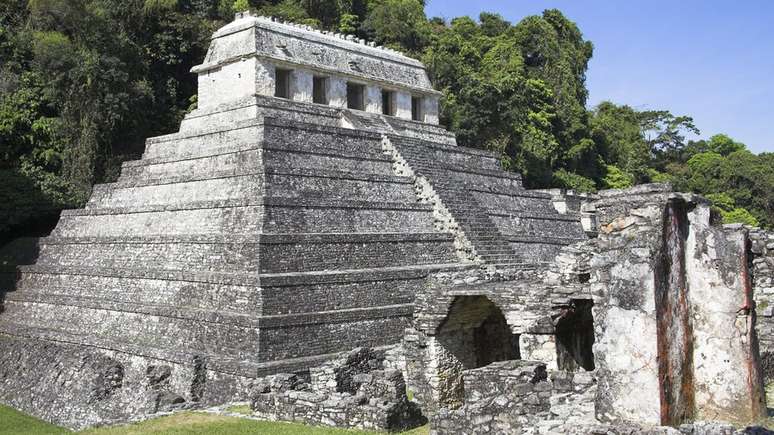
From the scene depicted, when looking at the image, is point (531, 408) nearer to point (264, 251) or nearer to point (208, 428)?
point (208, 428)

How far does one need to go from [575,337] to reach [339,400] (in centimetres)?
391

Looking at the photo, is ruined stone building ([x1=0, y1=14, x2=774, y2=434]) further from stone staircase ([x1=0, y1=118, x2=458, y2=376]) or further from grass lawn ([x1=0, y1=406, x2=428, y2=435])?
grass lawn ([x1=0, y1=406, x2=428, y2=435])

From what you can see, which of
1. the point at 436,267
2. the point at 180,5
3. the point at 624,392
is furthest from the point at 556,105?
the point at 624,392

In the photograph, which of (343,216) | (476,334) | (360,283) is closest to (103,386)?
(360,283)

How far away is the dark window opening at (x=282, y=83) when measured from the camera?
23.5 metres

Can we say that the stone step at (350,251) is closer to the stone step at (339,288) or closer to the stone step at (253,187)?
the stone step at (339,288)

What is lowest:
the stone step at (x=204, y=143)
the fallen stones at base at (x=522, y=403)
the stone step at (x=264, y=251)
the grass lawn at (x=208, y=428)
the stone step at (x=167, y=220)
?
the grass lawn at (x=208, y=428)

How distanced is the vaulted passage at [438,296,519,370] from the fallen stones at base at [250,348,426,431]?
152 centimetres

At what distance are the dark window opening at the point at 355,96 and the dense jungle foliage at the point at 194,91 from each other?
28.4 feet

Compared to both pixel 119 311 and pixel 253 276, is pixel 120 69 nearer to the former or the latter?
pixel 119 311

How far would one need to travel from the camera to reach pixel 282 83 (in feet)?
78.0

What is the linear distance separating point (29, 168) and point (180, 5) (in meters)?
12.8

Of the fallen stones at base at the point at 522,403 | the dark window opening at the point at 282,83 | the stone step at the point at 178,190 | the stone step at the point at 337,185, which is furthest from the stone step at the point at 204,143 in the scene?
the fallen stones at base at the point at 522,403

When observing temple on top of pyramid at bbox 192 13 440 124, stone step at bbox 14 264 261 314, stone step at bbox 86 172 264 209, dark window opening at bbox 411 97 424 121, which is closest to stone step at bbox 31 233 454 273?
stone step at bbox 14 264 261 314
